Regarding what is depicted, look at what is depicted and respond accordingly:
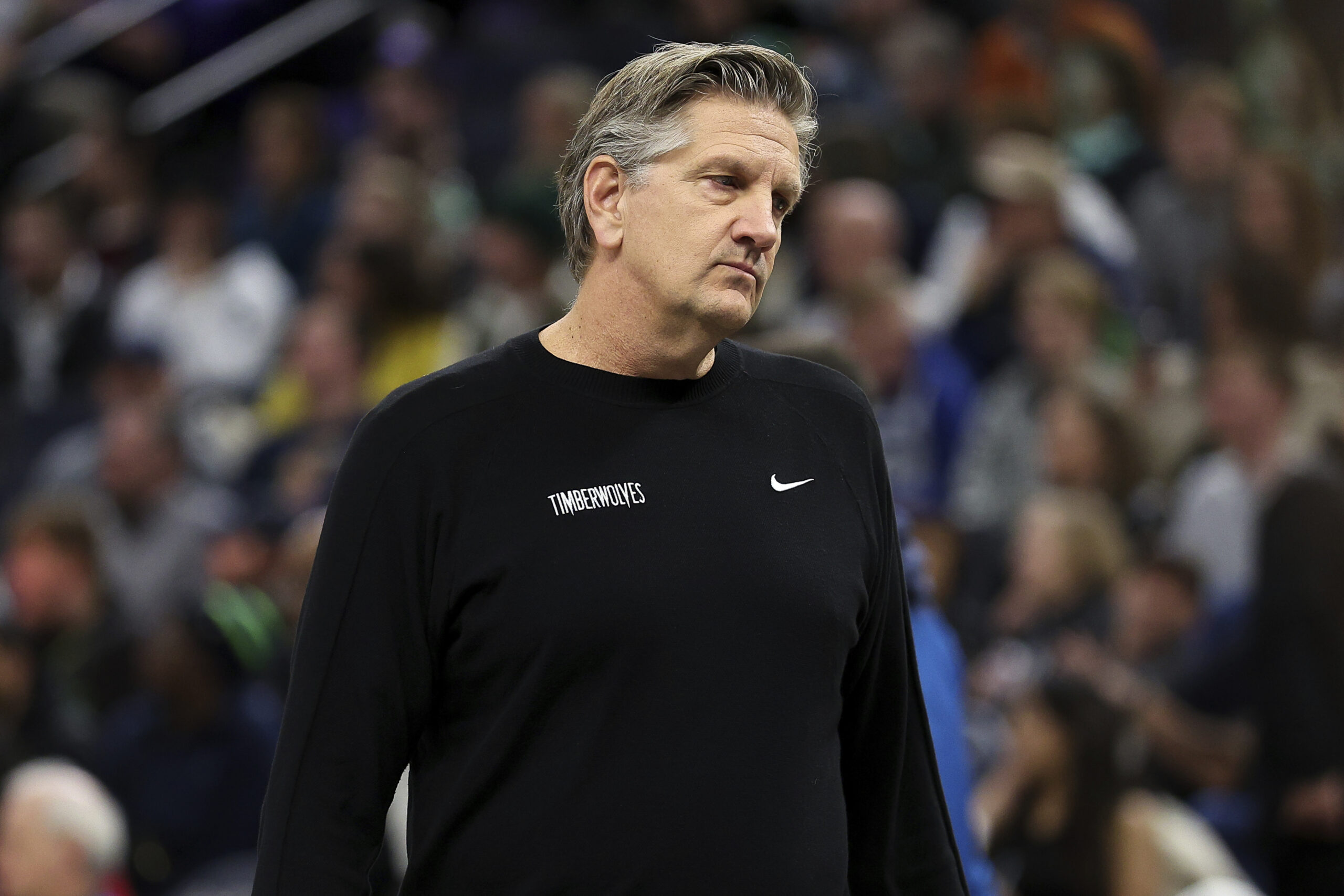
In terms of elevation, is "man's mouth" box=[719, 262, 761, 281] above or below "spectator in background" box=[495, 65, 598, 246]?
above

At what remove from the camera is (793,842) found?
1897 mm

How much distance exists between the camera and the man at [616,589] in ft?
6.08

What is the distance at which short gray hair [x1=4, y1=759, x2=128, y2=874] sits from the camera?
4848 mm

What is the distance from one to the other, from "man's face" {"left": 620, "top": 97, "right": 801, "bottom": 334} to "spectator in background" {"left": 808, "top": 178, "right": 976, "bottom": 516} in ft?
12.8

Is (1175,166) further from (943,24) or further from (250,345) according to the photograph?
(250,345)

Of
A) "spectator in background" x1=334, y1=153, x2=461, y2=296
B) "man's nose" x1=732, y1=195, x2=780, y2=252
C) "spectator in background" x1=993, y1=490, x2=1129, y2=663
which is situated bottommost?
"spectator in background" x1=993, y1=490, x2=1129, y2=663

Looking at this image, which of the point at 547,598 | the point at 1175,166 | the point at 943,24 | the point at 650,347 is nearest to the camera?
the point at 547,598

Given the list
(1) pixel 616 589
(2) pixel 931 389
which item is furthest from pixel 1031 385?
(1) pixel 616 589

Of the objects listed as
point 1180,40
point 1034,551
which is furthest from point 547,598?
point 1180,40

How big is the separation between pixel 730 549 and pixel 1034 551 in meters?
3.59

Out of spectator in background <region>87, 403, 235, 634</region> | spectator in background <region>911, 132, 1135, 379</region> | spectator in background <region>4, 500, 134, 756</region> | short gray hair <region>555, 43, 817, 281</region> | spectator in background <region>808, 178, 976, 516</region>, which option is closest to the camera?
short gray hair <region>555, 43, 817, 281</region>

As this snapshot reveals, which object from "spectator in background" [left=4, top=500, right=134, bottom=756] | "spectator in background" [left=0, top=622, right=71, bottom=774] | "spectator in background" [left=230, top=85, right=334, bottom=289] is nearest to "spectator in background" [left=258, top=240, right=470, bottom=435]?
"spectator in background" [left=4, top=500, right=134, bottom=756]

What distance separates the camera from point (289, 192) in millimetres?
8828

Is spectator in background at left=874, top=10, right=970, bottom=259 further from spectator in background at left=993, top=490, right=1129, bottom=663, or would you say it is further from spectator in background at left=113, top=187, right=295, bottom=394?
spectator in background at left=113, top=187, right=295, bottom=394
